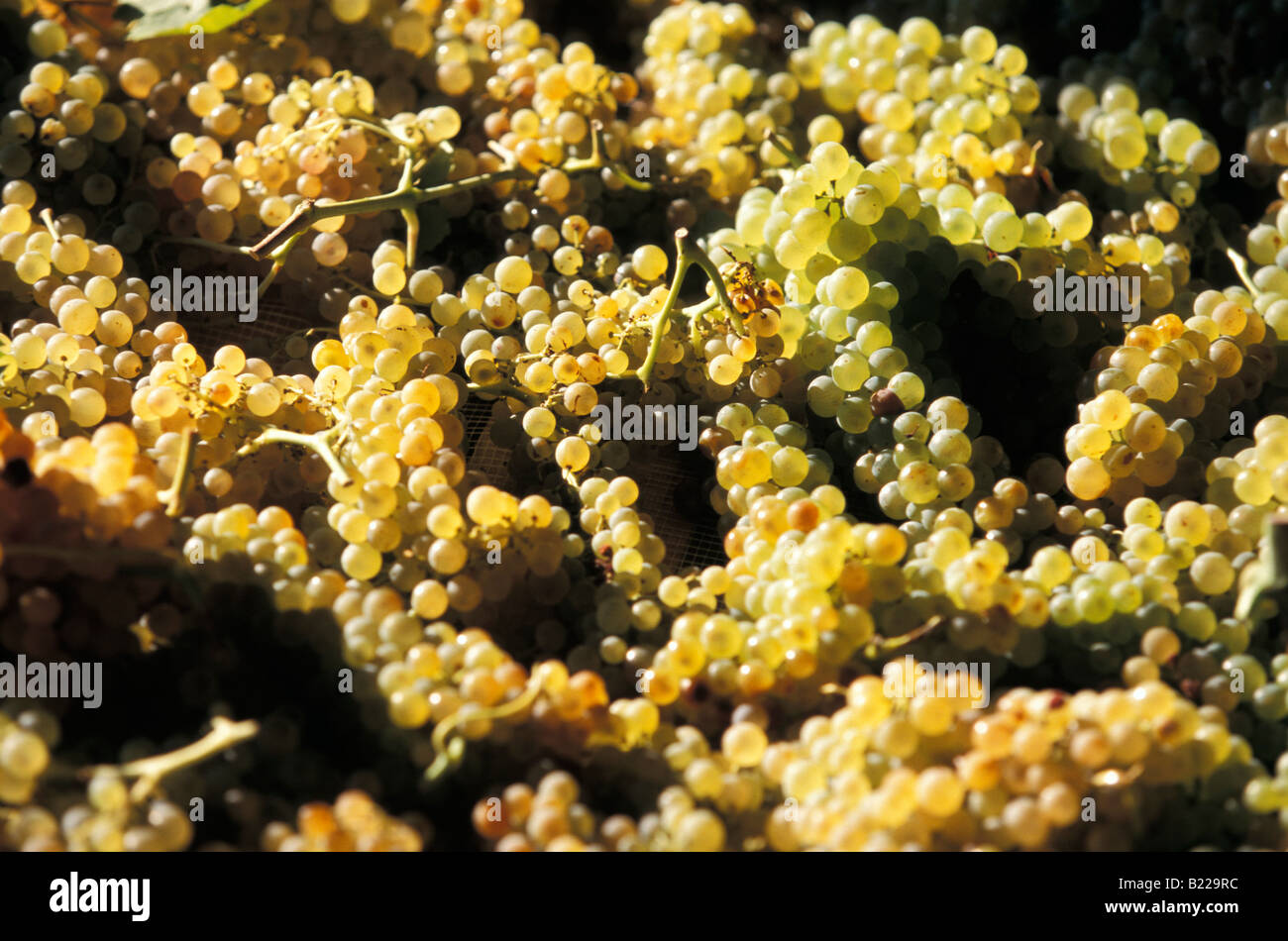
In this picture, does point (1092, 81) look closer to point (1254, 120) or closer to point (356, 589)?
point (1254, 120)

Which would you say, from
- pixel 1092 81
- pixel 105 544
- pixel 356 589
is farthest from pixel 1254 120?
pixel 105 544

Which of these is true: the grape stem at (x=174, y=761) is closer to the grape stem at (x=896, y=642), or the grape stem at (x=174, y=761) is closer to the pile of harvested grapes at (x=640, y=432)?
the pile of harvested grapes at (x=640, y=432)

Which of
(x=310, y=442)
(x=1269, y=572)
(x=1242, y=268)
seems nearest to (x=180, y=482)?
(x=310, y=442)

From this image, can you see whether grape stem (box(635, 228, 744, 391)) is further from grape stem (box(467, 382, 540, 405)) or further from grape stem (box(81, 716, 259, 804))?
grape stem (box(81, 716, 259, 804))

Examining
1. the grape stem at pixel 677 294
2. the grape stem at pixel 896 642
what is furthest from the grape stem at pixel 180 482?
the grape stem at pixel 896 642

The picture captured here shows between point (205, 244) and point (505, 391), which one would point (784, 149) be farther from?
point (205, 244)

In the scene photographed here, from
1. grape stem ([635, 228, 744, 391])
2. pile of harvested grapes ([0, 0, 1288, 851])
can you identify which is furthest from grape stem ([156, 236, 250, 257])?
grape stem ([635, 228, 744, 391])
